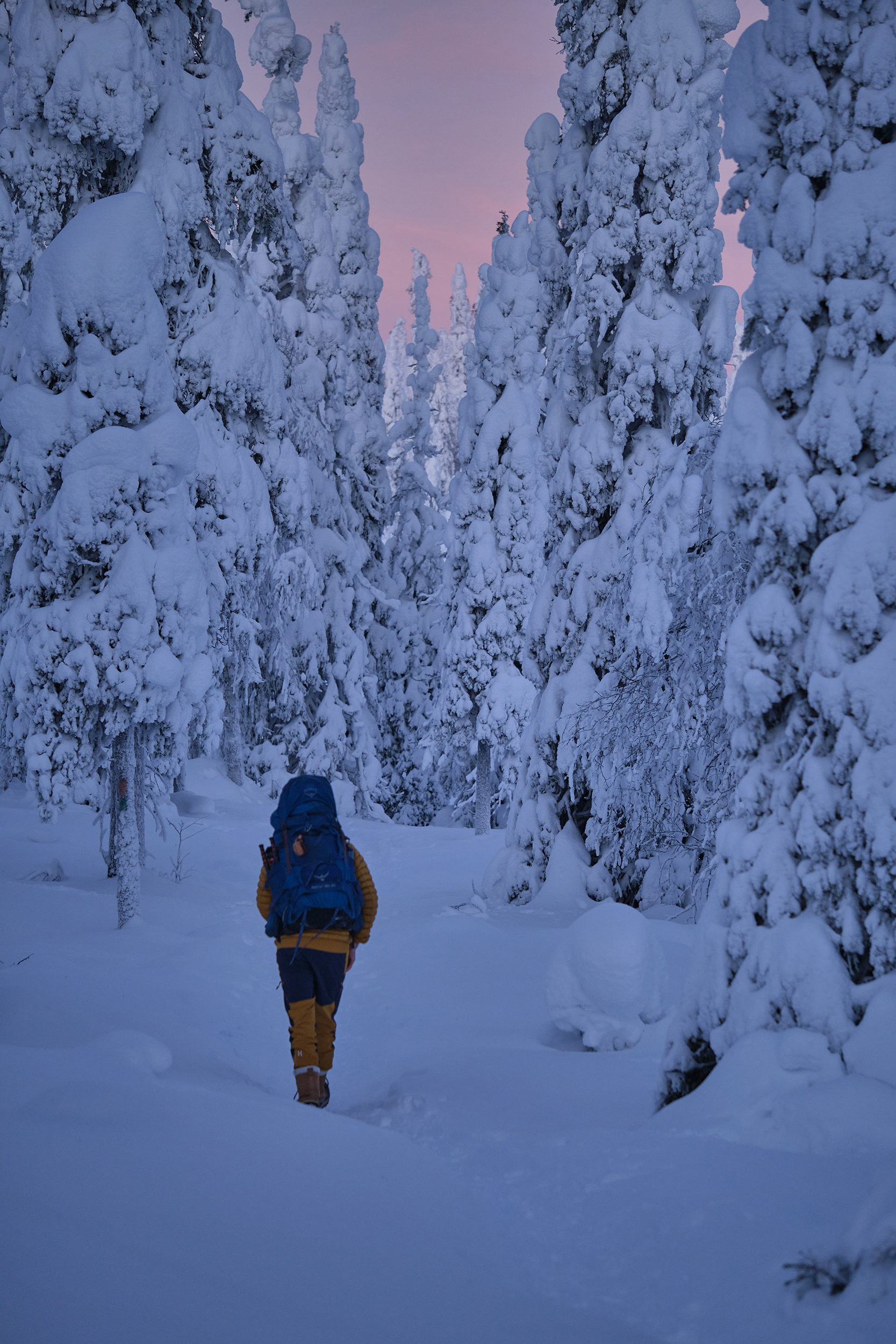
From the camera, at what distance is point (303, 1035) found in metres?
4.60

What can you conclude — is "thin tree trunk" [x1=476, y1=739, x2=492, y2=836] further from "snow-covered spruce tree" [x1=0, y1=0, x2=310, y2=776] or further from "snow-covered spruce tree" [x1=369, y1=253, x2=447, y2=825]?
"snow-covered spruce tree" [x1=0, y1=0, x2=310, y2=776]

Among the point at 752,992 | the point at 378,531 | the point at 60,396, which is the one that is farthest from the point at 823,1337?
the point at 378,531

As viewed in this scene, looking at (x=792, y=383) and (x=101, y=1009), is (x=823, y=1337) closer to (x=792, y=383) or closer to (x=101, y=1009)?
(x=792, y=383)

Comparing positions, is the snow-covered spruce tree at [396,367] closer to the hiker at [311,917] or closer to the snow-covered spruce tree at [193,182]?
the snow-covered spruce tree at [193,182]

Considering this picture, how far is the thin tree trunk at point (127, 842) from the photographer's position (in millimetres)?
8539

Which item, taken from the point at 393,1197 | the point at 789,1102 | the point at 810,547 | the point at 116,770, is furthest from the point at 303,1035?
the point at 116,770

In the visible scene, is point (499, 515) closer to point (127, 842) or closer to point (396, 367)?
point (127, 842)

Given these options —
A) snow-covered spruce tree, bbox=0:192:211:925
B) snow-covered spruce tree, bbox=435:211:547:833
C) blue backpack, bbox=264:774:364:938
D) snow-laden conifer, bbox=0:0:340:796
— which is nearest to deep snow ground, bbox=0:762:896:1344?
blue backpack, bbox=264:774:364:938

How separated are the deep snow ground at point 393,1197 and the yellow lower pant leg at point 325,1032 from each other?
15.2 inches

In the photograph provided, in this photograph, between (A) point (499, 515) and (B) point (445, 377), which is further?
(B) point (445, 377)

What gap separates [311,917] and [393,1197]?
1.84 metres

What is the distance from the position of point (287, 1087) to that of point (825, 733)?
420 centimetres

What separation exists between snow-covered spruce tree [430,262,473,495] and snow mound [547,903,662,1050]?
150 ft

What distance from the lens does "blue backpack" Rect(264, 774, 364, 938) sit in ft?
15.3
